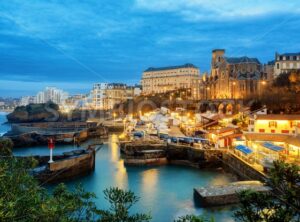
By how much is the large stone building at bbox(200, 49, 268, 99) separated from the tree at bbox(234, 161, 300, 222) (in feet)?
145

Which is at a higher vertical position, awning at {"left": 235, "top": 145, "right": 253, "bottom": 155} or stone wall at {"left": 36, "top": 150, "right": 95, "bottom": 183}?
awning at {"left": 235, "top": 145, "right": 253, "bottom": 155}

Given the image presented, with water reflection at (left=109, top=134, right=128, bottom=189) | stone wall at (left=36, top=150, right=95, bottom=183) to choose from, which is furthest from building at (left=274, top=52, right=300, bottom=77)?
stone wall at (left=36, top=150, right=95, bottom=183)

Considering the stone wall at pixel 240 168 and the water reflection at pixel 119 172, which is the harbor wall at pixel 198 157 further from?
the water reflection at pixel 119 172

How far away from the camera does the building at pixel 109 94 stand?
10244cm

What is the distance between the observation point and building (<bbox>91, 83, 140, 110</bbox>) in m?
102

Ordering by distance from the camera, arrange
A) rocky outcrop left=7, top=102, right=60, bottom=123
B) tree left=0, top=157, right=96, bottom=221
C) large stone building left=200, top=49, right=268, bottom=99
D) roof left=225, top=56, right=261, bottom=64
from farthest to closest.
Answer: rocky outcrop left=7, top=102, right=60, bottom=123 → roof left=225, top=56, right=261, bottom=64 → large stone building left=200, top=49, right=268, bottom=99 → tree left=0, top=157, right=96, bottom=221

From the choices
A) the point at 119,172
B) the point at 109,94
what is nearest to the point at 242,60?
the point at 119,172

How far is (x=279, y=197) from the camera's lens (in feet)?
14.8

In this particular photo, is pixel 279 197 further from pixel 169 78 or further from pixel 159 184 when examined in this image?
pixel 169 78

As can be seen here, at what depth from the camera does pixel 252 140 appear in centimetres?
2136

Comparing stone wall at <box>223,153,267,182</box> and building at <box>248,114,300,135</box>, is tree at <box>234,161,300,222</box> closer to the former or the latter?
stone wall at <box>223,153,267,182</box>

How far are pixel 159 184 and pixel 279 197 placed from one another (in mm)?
13174

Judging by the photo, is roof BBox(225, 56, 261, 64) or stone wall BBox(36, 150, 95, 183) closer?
stone wall BBox(36, 150, 95, 183)

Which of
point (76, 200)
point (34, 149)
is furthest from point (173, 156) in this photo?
point (76, 200)
